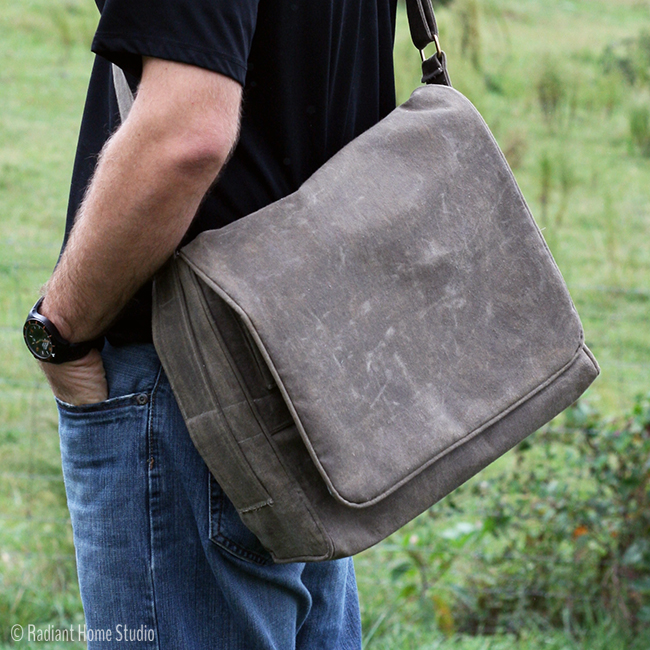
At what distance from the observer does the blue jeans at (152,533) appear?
1.21 metres

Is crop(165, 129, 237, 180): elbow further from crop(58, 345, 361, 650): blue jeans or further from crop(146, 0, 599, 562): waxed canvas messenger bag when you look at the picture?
crop(58, 345, 361, 650): blue jeans

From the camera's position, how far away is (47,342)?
1.19 meters

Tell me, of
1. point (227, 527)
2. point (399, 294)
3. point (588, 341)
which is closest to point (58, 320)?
point (227, 527)

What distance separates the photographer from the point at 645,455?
2357 millimetres

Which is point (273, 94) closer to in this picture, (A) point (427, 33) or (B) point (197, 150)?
(B) point (197, 150)

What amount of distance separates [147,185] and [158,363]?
0.29 meters

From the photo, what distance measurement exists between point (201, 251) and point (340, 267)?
192 mm

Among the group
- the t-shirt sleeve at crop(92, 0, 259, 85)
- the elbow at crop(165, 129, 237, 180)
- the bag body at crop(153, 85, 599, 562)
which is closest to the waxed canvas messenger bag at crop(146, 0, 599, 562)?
the bag body at crop(153, 85, 599, 562)

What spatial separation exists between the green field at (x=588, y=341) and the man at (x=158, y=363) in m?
1.22

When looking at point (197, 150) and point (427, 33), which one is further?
point (427, 33)

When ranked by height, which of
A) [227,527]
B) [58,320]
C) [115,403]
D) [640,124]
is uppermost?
[58,320]

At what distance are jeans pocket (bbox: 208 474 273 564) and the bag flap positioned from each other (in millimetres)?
178

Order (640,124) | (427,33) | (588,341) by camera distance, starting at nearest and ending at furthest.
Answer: (427,33), (588,341), (640,124)

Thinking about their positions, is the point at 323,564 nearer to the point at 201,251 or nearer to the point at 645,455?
the point at 201,251
